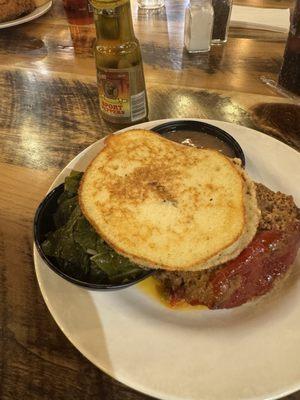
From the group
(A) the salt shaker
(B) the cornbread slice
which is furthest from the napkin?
(B) the cornbread slice

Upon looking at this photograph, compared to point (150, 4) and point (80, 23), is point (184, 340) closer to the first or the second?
point (80, 23)

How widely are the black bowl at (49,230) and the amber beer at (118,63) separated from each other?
554 mm

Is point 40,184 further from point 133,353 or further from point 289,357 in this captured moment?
point 289,357

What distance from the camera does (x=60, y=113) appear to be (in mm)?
2066

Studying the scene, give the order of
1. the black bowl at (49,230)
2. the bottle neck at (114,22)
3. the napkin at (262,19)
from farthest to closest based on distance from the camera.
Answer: the napkin at (262,19)
the bottle neck at (114,22)
the black bowl at (49,230)

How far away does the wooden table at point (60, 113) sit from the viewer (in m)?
1.14

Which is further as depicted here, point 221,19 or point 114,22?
point 221,19

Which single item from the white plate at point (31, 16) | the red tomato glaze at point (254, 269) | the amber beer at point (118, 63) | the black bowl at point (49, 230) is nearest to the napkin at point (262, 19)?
the amber beer at point (118, 63)

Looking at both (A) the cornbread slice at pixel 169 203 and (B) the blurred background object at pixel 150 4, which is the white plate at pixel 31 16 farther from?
(A) the cornbread slice at pixel 169 203

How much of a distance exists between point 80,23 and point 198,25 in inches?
37.4

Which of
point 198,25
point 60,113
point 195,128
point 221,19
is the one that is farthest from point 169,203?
point 221,19

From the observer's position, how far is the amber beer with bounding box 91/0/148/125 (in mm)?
1566

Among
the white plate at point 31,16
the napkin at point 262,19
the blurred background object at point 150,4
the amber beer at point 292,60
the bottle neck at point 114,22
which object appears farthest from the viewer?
the blurred background object at point 150,4

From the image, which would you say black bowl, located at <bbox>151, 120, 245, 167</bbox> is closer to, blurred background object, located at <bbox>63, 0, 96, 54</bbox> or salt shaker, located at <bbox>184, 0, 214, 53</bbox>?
salt shaker, located at <bbox>184, 0, 214, 53</bbox>
